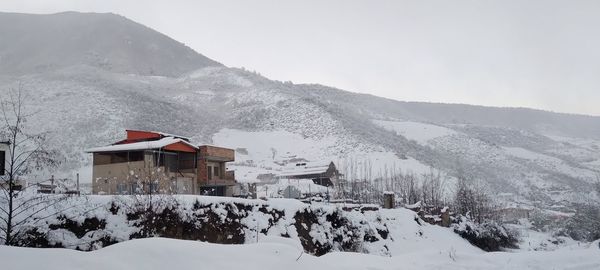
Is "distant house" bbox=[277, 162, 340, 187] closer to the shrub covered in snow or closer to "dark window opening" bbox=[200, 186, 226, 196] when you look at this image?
"dark window opening" bbox=[200, 186, 226, 196]

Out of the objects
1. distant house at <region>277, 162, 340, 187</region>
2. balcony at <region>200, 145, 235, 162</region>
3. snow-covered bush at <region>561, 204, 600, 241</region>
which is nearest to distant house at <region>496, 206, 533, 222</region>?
snow-covered bush at <region>561, 204, 600, 241</region>

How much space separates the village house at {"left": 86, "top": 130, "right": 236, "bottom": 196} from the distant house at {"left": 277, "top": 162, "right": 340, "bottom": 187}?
746 inches

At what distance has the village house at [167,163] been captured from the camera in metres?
28.8

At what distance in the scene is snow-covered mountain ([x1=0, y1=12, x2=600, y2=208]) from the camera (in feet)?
224

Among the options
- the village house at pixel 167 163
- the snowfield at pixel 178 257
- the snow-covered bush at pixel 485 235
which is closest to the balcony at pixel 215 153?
the village house at pixel 167 163

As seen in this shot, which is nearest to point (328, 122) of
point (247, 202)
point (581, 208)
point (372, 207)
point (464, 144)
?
point (464, 144)

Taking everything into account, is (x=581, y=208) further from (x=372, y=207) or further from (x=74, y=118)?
(x=74, y=118)

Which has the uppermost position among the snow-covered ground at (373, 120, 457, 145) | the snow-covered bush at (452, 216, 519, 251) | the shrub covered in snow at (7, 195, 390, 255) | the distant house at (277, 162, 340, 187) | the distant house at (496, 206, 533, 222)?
the snow-covered ground at (373, 120, 457, 145)

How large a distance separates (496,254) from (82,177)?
155 feet

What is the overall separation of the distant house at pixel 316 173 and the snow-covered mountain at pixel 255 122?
5336 millimetres

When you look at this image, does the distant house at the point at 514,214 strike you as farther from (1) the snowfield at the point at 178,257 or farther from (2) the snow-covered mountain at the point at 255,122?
(1) the snowfield at the point at 178,257

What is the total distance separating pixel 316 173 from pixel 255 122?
35.7 m

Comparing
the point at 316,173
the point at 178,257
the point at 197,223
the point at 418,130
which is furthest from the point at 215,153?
the point at 418,130

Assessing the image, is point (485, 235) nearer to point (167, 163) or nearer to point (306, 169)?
point (167, 163)
